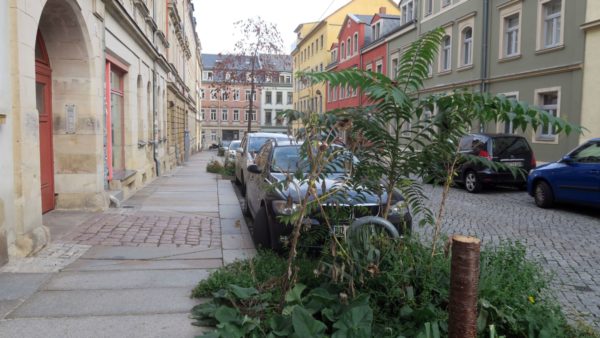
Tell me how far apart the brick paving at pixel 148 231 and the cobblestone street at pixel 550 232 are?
3188 millimetres

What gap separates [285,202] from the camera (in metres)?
5.88

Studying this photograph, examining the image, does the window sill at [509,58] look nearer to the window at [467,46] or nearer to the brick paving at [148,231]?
the window at [467,46]

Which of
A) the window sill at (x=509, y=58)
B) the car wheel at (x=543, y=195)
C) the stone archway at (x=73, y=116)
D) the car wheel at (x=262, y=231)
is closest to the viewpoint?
the car wheel at (x=262, y=231)

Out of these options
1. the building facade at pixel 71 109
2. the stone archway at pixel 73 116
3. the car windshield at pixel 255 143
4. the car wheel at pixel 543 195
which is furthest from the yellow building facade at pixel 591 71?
the stone archway at pixel 73 116

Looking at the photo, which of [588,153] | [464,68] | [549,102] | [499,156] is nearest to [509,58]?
[549,102]

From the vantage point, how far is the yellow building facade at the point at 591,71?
15.4 meters

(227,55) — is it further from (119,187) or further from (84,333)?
(84,333)

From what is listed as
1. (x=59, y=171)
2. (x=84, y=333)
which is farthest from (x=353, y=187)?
(x=59, y=171)

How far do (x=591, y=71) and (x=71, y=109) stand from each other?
591 inches

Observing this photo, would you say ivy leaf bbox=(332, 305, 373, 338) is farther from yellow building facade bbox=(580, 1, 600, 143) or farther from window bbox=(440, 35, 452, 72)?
window bbox=(440, 35, 452, 72)

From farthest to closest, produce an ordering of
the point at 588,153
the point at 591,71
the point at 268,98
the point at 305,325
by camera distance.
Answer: the point at 268,98 → the point at 591,71 → the point at 588,153 → the point at 305,325

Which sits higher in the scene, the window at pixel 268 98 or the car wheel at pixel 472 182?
the window at pixel 268 98

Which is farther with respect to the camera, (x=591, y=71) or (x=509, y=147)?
(x=591, y=71)

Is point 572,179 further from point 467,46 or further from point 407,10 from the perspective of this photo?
point 407,10
